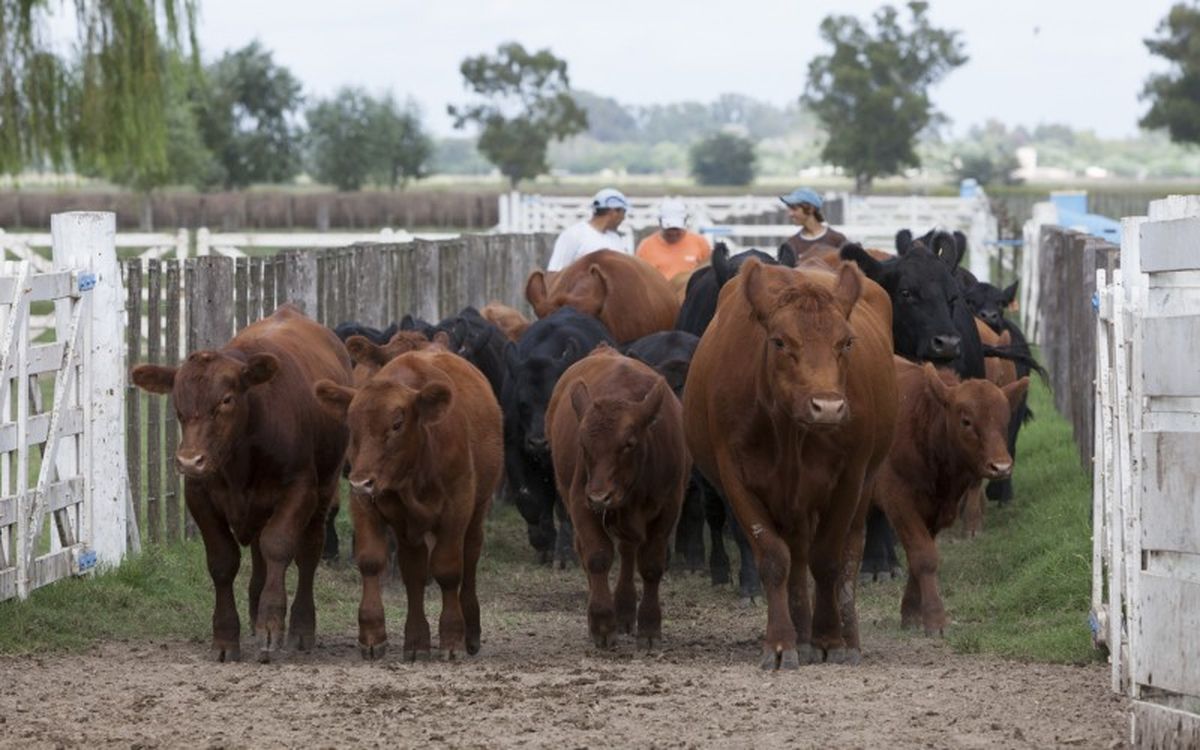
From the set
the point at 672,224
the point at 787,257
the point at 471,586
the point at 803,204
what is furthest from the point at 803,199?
the point at 471,586

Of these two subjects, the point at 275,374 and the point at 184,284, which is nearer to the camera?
the point at 275,374

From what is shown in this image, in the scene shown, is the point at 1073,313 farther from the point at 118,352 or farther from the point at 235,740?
the point at 235,740

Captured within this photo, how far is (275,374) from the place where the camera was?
10039 mm

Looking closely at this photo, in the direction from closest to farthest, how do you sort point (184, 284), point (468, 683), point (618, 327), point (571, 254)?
point (468, 683)
point (184, 284)
point (618, 327)
point (571, 254)

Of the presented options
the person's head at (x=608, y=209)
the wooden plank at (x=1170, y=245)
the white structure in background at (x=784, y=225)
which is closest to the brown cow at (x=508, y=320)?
the person's head at (x=608, y=209)

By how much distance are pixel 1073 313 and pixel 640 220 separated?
2478 cm

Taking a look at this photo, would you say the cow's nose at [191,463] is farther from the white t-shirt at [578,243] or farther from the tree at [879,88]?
the tree at [879,88]

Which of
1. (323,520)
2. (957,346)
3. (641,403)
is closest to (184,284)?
(323,520)

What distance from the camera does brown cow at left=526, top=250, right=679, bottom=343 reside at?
1594 centimetres

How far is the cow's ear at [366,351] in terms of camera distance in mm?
11391

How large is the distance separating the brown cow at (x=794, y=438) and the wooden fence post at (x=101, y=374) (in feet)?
11.3

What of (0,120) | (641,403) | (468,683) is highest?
(0,120)

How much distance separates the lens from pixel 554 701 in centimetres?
829

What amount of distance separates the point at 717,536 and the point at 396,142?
8366 centimetres
